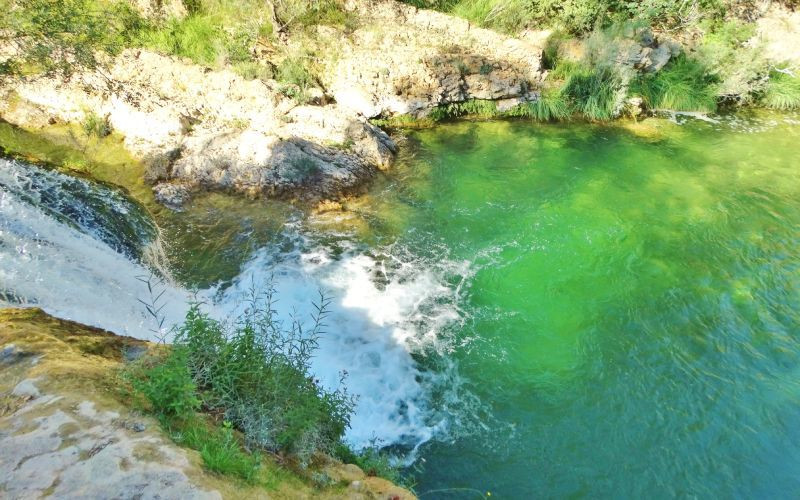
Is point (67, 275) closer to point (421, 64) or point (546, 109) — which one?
point (421, 64)

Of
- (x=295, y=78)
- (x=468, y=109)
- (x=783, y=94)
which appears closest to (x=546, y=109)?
(x=468, y=109)

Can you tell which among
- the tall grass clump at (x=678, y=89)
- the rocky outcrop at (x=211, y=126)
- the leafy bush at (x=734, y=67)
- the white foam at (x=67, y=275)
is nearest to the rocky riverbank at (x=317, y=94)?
the rocky outcrop at (x=211, y=126)

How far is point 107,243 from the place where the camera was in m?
5.94

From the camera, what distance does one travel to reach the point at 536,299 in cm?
657

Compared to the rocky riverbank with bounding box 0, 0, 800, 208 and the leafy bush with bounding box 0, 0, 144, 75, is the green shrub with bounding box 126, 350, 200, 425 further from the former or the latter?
the rocky riverbank with bounding box 0, 0, 800, 208

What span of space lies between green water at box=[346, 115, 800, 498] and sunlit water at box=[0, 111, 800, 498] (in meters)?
0.02

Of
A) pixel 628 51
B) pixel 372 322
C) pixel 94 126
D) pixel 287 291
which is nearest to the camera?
pixel 372 322

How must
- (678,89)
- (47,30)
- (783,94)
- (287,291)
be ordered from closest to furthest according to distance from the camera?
(47,30)
(287,291)
(678,89)
(783,94)

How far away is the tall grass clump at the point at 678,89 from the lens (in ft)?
38.7

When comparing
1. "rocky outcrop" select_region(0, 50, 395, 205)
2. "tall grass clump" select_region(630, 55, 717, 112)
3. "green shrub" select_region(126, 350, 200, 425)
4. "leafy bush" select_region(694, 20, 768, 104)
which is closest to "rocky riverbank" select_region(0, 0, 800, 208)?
"rocky outcrop" select_region(0, 50, 395, 205)

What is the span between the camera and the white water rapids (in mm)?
4852

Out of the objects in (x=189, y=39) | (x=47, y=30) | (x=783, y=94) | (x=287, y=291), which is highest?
(x=47, y=30)

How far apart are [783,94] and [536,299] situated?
35.6 feet

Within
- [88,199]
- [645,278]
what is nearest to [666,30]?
[645,278]
